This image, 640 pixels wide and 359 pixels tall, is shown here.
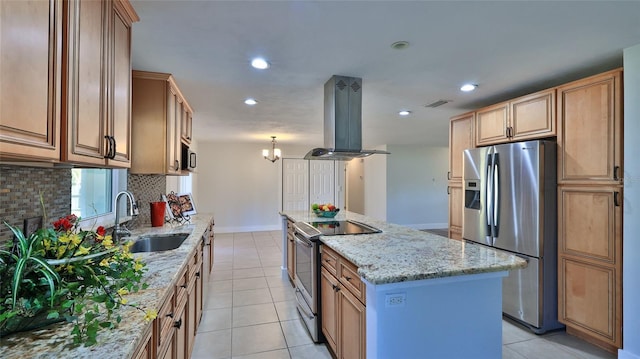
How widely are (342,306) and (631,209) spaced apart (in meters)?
2.11

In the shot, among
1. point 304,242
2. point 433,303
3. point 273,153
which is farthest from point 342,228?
A: point 273,153

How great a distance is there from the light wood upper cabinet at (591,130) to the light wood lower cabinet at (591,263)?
126 millimetres

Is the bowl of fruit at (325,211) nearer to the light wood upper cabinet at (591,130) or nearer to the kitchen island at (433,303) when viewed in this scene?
the kitchen island at (433,303)

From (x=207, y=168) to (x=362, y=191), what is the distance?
4.46m

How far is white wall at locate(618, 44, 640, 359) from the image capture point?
2.03 metres

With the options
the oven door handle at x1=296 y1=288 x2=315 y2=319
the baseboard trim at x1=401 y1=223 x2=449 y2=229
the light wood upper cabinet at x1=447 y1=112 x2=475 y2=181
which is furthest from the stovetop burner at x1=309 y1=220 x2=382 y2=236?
the baseboard trim at x1=401 y1=223 x2=449 y2=229

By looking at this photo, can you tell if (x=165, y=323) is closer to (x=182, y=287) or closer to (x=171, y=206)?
(x=182, y=287)

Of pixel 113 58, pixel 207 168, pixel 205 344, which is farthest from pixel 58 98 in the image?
pixel 207 168

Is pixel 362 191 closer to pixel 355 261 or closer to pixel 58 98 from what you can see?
pixel 355 261

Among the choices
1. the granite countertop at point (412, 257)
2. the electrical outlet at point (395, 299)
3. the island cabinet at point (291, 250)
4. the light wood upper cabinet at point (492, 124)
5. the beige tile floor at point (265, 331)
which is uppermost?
the light wood upper cabinet at point (492, 124)

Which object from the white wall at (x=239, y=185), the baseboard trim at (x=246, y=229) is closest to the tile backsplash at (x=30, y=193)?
the white wall at (x=239, y=185)

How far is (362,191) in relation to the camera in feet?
29.8

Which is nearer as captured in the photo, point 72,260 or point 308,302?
point 72,260

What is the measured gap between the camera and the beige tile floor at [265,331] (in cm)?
230
